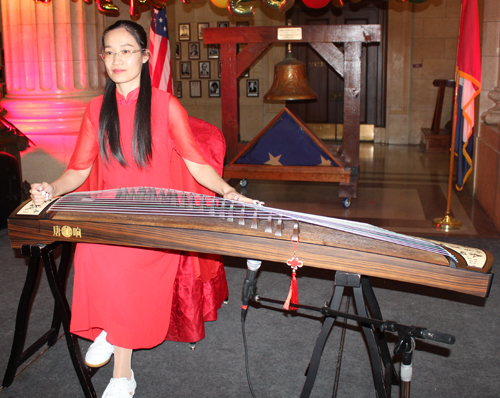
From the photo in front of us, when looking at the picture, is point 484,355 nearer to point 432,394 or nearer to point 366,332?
point 432,394

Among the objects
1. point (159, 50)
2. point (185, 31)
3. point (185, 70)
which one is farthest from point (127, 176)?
point (185, 31)

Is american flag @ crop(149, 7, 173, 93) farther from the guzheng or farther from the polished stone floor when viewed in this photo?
the guzheng

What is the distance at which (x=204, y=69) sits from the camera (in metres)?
10.9

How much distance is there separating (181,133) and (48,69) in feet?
13.4

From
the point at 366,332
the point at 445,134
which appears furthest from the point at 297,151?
the point at 445,134

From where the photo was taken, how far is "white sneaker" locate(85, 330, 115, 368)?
2.32 meters

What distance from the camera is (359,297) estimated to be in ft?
5.83

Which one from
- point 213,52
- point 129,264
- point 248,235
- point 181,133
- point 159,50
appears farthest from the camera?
point 213,52

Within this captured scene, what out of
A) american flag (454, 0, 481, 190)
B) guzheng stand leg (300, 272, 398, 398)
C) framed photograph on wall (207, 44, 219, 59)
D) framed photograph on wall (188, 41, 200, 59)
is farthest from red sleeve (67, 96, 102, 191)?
framed photograph on wall (188, 41, 200, 59)

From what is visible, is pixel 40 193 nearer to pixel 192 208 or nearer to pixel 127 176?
pixel 127 176

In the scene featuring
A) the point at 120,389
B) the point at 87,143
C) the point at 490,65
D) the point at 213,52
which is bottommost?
the point at 120,389

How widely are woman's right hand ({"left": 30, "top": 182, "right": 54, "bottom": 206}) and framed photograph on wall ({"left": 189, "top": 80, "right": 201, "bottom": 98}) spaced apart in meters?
9.38

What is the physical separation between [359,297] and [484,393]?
91 centimetres

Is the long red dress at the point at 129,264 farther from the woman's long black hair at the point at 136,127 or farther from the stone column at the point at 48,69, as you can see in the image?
the stone column at the point at 48,69
